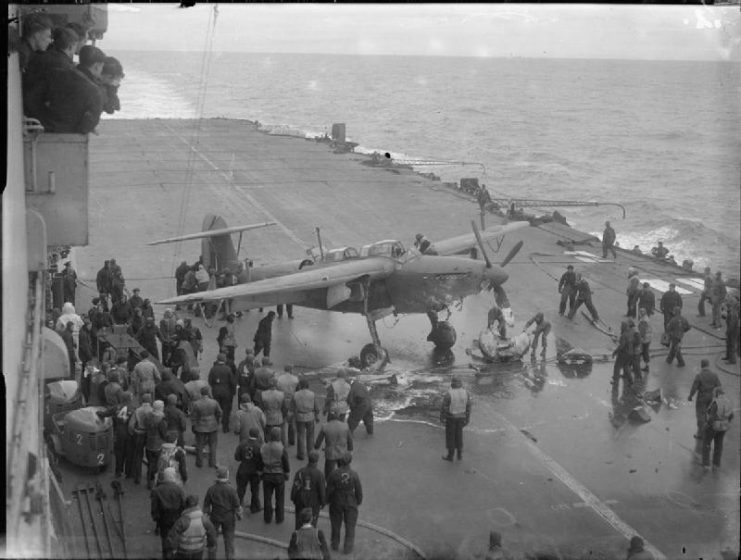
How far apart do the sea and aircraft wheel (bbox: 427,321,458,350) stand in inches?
302

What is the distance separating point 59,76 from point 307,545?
6.59 m

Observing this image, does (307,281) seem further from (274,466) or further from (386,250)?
(274,466)

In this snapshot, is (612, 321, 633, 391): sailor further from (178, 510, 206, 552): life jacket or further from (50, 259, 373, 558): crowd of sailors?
(178, 510, 206, 552): life jacket

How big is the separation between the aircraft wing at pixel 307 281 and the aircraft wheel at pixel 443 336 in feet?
5.65

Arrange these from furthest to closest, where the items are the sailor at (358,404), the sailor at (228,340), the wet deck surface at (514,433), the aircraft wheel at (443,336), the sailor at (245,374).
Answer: the aircraft wheel at (443,336) → the sailor at (228,340) → the sailor at (245,374) → the sailor at (358,404) → the wet deck surface at (514,433)

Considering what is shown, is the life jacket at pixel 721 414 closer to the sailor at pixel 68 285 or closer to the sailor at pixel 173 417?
the sailor at pixel 173 417

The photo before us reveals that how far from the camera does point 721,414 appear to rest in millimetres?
13219

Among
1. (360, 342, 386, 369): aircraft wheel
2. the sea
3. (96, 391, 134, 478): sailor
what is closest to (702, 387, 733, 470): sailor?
(360, 342, 386, 369): aircraft wheel

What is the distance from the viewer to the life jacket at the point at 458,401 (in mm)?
13305

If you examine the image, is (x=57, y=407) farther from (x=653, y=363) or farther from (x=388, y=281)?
(x=653, y=363)

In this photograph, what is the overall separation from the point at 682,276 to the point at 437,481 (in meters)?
17.6

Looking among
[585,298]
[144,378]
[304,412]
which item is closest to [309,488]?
[304,412]

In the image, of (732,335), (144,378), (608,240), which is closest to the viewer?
(144,378)

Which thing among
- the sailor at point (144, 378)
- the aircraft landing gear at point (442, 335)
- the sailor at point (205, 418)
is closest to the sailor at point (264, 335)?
the aircraft landing gear at point (442, 335)
